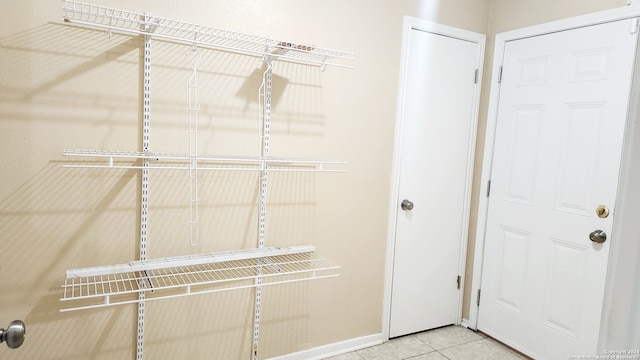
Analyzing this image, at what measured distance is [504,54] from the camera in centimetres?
274

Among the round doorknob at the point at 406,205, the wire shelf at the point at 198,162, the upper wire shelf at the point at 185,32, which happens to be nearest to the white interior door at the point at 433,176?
the round doorknob at the point at 406,205

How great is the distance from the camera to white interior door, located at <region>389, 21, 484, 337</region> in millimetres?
2648

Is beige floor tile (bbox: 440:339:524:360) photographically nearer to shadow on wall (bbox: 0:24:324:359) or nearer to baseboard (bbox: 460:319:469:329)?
baseboard (bbox: 460:319:469:329)

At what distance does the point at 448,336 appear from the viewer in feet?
9.25

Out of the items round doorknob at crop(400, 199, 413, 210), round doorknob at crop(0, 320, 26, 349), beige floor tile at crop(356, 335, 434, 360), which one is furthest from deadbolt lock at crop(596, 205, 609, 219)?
round doorknob at crop(0, 320, 26, 349)

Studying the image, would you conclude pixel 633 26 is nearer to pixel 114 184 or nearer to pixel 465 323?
pixel 465 323

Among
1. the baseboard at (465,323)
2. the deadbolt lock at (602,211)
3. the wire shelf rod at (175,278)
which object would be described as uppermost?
the deadbolt lock at (602,211)

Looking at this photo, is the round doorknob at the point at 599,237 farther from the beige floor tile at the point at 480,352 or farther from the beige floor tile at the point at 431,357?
the beige floor tile at the point at 431,357

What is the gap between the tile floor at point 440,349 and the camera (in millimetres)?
2523

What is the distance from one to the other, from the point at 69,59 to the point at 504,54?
2.60 m

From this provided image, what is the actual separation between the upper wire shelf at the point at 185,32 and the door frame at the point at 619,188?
128 cm

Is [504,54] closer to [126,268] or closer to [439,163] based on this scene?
[439,163]

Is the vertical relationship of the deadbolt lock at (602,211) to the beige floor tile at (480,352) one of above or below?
above

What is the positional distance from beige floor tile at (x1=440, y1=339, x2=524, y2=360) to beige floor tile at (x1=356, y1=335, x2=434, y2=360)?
0.47ft
